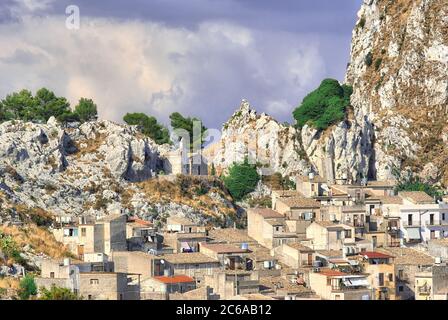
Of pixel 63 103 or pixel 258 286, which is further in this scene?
pixel 63 103

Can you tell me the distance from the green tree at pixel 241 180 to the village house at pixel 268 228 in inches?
751

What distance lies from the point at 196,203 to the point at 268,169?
20293mm

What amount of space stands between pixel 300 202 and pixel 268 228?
27.8 feet

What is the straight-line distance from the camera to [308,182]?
415 ft

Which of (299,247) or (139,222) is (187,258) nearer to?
(299,247)

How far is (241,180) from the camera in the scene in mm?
135750

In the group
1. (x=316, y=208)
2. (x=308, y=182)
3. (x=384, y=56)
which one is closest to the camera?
(x=316, y=208)

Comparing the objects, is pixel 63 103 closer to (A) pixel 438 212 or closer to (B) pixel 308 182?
(B) pixel 308 182

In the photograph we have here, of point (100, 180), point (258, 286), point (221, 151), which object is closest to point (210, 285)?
point (258, 286)

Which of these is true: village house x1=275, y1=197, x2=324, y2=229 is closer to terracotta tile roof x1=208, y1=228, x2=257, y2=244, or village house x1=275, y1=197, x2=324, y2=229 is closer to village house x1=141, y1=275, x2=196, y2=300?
terracotta tile roof x1=208, y1=228, x2=257, y2=244

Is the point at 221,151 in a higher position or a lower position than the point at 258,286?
higher

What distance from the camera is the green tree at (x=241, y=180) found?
135 meters

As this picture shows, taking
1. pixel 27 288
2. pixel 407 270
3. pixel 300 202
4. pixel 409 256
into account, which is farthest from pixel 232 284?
pixel 300 202

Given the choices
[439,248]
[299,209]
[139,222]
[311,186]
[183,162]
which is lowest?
[439,248]
